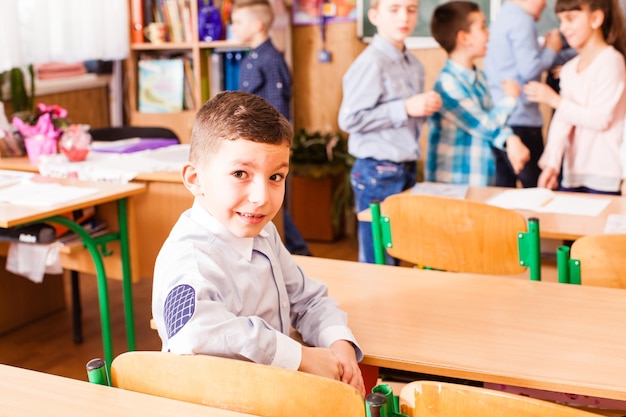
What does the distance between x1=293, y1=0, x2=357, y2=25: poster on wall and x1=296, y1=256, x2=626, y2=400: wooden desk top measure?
10.5 ft

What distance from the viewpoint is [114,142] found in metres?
3.93

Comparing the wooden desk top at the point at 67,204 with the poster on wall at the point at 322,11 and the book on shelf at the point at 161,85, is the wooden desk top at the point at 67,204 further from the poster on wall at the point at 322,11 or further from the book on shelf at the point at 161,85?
the poster on wall at the point at 322,11

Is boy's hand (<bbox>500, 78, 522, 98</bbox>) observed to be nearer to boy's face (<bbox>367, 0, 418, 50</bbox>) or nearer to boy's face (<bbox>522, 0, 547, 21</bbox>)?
boy's face (<bbox>522, 0, 547, 21</bbox>)

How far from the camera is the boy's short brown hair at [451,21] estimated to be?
3.74 metres

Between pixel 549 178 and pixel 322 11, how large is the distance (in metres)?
1.90

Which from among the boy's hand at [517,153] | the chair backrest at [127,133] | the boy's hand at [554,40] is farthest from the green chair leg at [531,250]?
the chair backrest at [127,133]

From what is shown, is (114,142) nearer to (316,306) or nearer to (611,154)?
(611,154)

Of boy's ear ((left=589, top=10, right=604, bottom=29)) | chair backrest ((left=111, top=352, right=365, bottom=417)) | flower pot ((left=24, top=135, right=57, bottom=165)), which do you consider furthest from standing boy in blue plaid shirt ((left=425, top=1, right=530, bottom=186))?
chair backrest ((left=111, top=352, right=365, bottom=417))

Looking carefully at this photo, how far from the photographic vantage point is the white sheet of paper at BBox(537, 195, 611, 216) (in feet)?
8.46

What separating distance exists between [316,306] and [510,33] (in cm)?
276

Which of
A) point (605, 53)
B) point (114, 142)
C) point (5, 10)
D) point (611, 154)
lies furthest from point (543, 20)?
point (5, 10)

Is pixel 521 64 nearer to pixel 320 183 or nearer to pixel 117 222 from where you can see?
pixel 320 183

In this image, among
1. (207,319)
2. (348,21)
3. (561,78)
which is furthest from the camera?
(348,21)

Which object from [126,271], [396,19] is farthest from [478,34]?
[126,271]
